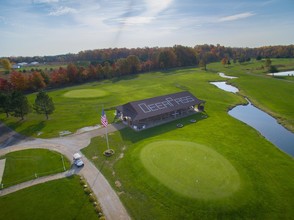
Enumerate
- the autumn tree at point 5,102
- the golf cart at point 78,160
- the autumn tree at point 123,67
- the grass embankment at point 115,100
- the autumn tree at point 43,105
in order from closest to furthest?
the golf cart at point 78,160 → the grass embankment at point 115,100 → the autumn tree at point 43,105 → the autumn tree at point 5,102 → the autumn tree at point 123,67

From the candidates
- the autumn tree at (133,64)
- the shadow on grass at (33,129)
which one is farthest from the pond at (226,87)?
the shadow on grass at (33,129)

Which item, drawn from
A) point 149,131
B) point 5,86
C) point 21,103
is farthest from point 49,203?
point 5,86

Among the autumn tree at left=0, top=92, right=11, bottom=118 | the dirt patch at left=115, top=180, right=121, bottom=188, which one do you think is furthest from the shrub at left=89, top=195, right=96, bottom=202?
the autumn tree at left=0, top=92, right=11, bottom=118

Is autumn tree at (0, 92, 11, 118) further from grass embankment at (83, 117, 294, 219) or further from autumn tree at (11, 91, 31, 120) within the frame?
grass embankment at (83, 117, 294, 219)

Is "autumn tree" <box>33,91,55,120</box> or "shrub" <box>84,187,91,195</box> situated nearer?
"shrub" <box>84,187,91,195</box>

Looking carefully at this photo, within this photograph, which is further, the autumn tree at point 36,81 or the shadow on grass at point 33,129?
the autumn tree at point 36,81

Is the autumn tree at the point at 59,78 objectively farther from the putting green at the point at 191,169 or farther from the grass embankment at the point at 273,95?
the grass embankment at the point at 273,95

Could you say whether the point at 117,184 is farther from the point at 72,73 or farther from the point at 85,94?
the point at 72,73
